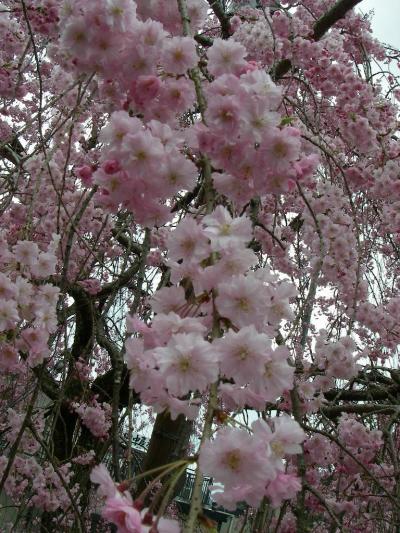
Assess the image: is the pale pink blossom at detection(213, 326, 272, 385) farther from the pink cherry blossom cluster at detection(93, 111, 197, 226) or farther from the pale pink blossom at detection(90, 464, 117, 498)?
the pink cherry blossom cluster at detection(93, 111, 197, 226)

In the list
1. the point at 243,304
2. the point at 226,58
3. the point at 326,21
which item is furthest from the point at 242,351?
the point at 326,21

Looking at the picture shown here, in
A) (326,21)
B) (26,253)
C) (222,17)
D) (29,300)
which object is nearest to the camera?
(29,300)

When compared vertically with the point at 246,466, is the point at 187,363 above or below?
above

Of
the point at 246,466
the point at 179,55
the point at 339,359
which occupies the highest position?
the point at 179,55

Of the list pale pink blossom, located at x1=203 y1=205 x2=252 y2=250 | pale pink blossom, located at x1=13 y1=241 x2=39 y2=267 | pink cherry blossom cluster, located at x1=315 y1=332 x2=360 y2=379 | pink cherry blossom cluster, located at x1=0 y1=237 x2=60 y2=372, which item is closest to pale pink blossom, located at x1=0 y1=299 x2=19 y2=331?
pink cherry blossom cluster, located at x1=0 y1=237 x2=60 y2=372

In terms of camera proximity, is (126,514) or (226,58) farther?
(226,58)

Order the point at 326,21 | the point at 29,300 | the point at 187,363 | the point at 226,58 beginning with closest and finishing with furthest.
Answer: the point at 187,363, the point at 226,58, the point at 29,300, the point at 326,21

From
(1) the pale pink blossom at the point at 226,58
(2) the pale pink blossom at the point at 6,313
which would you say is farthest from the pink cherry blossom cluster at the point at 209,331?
(2) the pale pink blossom at the point at 6,313

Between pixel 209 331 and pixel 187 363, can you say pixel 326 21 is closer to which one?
pixel 209 331

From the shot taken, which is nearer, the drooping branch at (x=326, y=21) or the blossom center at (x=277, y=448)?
the blossom center at (x=277, y=448)

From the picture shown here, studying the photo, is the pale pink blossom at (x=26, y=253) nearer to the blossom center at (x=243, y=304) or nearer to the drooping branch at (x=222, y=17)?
the blossom center at (x=243, y=304)

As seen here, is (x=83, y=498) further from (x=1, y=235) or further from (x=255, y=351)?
(x=255, y=351)

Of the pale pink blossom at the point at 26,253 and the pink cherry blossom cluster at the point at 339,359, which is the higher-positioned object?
the pink cherry blossom cluster at the point at 339,359

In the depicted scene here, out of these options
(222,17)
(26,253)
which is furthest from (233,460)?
(222,17)
